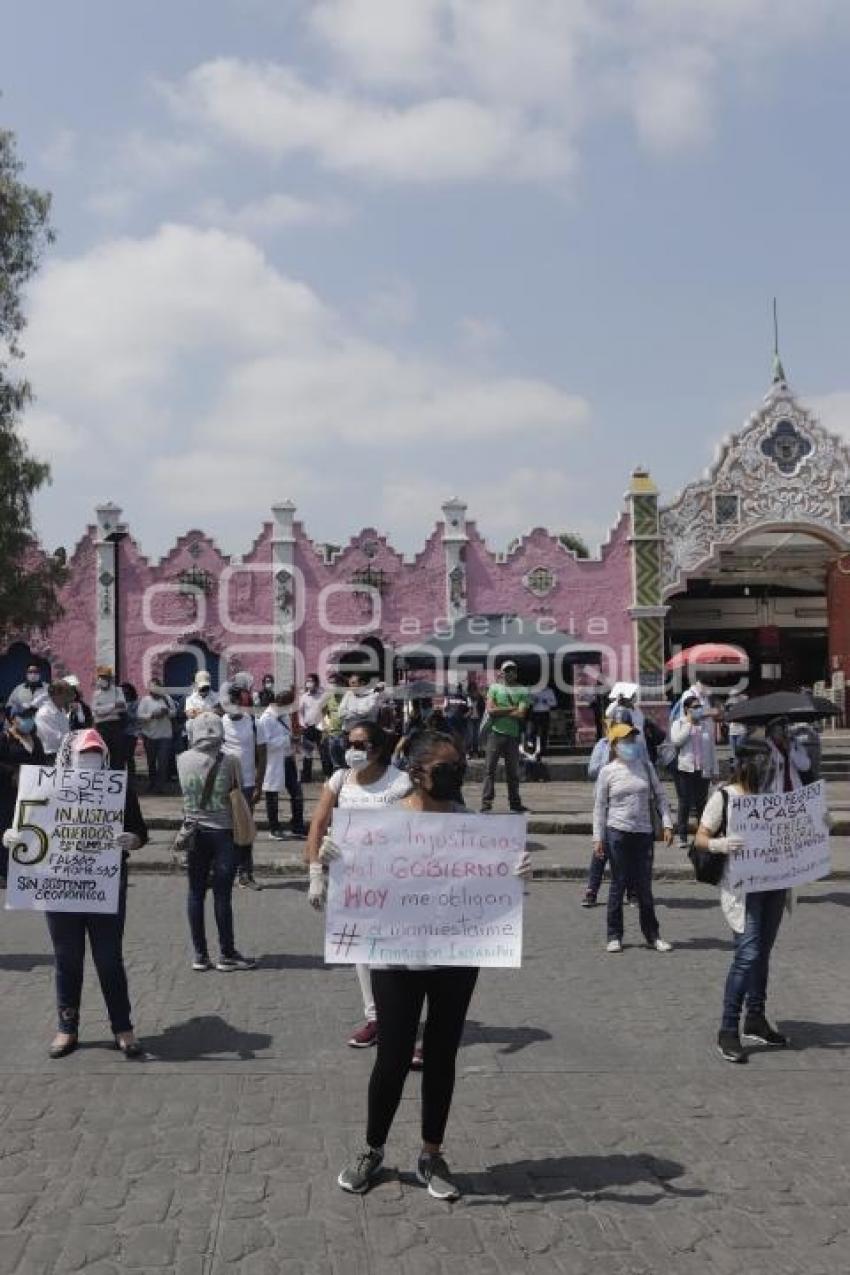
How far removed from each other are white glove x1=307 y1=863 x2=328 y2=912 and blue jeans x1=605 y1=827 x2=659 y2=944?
366 centimetres

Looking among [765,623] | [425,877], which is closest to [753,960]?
[425,877]

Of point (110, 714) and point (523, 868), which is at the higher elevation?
point (110, 714)

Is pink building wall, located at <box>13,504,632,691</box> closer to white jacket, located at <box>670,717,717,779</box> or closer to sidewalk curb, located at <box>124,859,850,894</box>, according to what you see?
white jacket, located at <box>670,717,717,779</box>

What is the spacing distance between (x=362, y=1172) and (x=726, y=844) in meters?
2.90

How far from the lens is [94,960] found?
6.58 meters

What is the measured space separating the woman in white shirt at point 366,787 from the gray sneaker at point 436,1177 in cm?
165

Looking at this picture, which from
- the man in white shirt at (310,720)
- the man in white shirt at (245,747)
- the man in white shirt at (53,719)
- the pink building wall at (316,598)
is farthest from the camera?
the pink building wall at (316,598)

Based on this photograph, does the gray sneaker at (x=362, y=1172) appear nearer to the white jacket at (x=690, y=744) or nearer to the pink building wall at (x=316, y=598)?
the white jacket at (x=690, y=744)

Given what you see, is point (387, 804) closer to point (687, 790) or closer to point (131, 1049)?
point (131, 1049)

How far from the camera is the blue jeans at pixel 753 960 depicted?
6574 mm

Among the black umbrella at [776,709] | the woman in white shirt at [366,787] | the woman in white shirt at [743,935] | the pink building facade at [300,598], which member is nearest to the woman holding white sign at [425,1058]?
the woman in white shirt at [366,787]

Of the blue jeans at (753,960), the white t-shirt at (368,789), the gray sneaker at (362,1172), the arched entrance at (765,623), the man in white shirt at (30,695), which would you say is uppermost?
the arched entrance at (765,623)

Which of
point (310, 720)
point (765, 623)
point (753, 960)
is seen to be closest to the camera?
point (753, 960)

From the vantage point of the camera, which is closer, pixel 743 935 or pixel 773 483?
pixel 743 935
